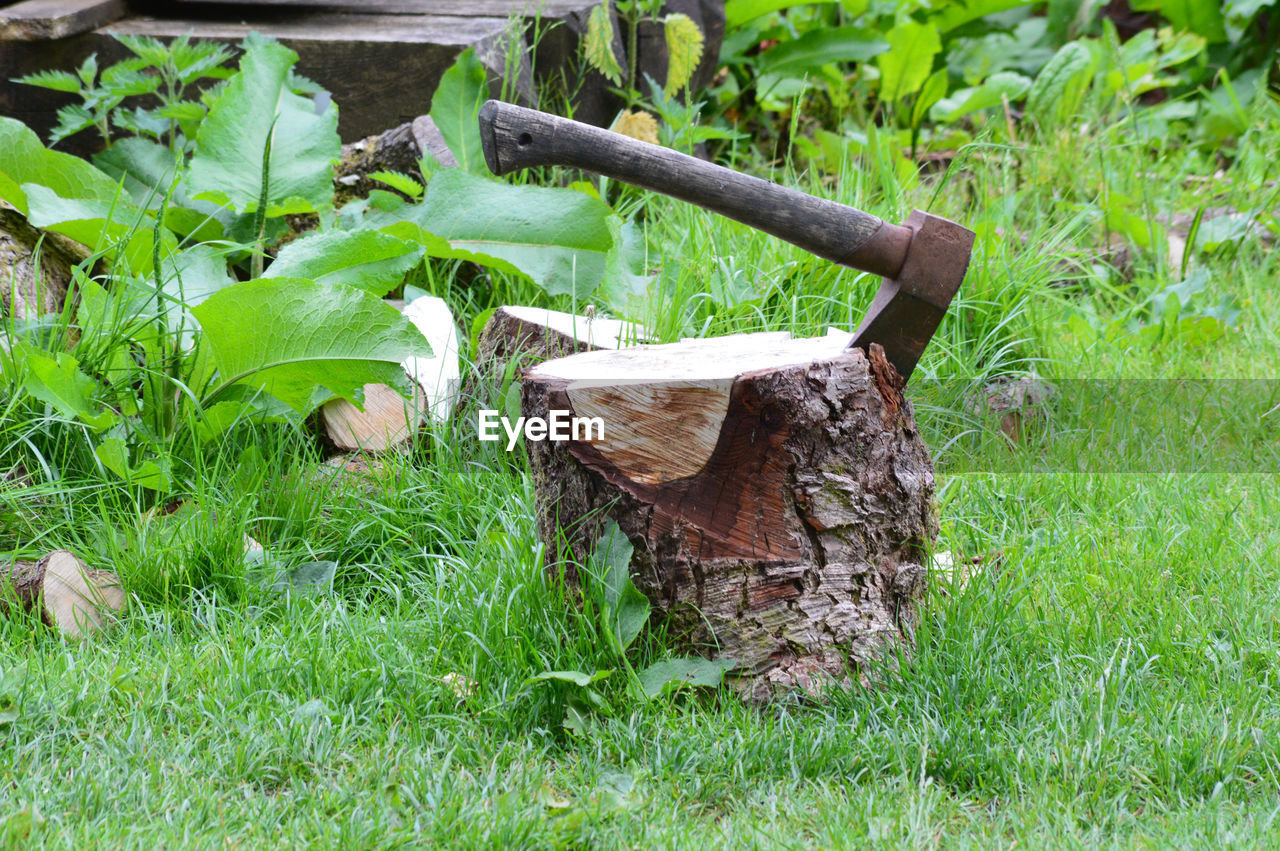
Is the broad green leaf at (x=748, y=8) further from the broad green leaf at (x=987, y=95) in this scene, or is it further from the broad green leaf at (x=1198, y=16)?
the broad green leaf at (x=1198, y=16)

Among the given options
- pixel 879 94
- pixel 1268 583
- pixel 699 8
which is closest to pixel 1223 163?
pixel 879 94

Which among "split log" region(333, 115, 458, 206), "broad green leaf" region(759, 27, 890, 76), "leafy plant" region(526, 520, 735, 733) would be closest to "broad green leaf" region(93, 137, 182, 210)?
"split log" region(333, 115, 458, 206)

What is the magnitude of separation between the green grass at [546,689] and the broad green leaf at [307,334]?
0.77ft

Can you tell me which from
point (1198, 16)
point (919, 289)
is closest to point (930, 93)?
point (1198, 16)

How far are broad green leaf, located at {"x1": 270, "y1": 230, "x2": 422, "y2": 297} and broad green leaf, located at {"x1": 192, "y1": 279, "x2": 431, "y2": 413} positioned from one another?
291mm

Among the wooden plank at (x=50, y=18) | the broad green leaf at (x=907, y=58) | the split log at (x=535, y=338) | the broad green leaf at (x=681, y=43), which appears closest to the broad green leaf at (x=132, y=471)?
the split log at (x=535, y=338)

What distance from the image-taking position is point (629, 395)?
1.86m

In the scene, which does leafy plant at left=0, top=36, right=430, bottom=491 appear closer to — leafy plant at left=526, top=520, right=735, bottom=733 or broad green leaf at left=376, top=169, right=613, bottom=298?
broad green leaf at left=376, top=169, right=613, bottom=298

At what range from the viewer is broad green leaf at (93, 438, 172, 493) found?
91.8 inches

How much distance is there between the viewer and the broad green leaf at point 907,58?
5156mm

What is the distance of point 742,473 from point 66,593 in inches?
55.9

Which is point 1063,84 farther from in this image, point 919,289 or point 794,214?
point 794,214

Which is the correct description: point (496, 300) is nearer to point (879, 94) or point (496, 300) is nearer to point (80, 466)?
point (80, 466)

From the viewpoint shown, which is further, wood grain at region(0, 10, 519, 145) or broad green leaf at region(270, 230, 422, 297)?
wood grain at region(0, 10, 519, 145)
